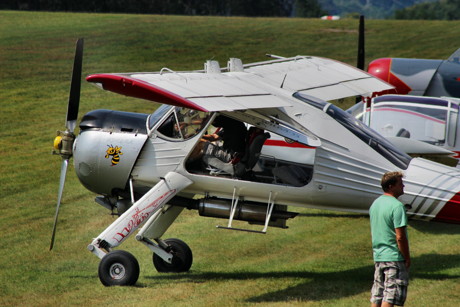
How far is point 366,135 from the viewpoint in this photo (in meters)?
11.1

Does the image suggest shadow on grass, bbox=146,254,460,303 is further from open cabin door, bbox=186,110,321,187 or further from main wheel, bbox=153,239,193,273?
open cabin door, bbox=186,110,321,187

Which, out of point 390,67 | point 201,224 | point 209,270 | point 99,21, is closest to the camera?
point 209,270

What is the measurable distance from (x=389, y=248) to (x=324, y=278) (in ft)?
11.8

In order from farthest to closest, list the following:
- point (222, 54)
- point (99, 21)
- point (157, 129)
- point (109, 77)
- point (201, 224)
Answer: point (99, 21) < point (222, 54) < point (201, 224) < point (157, 129) < point (109, 77)

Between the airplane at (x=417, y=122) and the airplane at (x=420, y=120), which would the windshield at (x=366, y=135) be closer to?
the airplane at (x=417, y=122)

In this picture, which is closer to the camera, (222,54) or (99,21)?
(222,54)

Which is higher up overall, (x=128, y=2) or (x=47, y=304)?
(x=47, y=304)

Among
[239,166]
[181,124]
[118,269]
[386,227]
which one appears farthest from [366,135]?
[118,269]

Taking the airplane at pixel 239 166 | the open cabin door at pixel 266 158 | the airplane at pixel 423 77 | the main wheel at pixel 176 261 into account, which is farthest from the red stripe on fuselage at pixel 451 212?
the airplane at pixel 423 77

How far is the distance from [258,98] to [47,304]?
4148 millimetres

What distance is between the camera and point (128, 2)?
66375 millimetres

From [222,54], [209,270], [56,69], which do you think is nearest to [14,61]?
[56,69]

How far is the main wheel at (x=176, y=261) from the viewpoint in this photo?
12.0m

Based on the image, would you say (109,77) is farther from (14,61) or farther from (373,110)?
(14,61)
